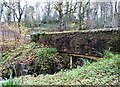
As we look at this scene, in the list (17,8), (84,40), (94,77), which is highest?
(17,8)

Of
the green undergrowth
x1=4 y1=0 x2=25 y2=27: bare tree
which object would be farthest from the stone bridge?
the green undergrowth

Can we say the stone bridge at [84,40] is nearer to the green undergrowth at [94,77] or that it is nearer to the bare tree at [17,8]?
the bare tree at [17,8]

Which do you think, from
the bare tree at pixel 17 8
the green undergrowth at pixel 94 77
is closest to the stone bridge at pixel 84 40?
the bare tree at pixel 17 8

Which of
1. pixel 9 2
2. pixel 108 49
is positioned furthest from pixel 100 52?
pixel 9 2

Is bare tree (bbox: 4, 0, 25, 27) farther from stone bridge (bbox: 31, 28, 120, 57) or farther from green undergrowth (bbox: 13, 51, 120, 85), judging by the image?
green undergrowth (bbox: 13, 51, 120, 85)

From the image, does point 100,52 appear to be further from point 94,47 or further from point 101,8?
point 101,8

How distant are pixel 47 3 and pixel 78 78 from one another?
1627 mm

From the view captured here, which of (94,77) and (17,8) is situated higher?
(17,8)

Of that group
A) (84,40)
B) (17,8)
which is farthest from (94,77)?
(17,8)

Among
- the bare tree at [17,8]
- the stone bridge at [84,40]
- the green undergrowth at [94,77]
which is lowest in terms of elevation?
the green undergrowth at [94,77]

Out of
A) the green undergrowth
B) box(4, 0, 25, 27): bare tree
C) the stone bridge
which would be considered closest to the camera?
the green undergrowth

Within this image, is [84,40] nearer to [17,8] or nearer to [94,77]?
[17,8]

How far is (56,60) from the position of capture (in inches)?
145

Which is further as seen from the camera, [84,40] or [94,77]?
[84,40]
